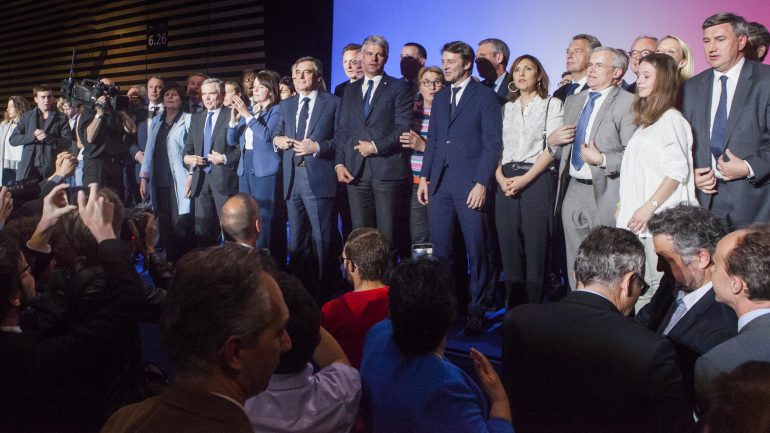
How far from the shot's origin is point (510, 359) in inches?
74.1

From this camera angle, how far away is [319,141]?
4625 millimetres

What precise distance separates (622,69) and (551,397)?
7.59 feet

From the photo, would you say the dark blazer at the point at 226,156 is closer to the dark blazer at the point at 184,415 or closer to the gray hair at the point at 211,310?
the gray hair at the point at 211,310

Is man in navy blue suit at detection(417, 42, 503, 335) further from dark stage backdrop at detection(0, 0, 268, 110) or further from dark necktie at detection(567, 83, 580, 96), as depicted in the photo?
dark stage backdrop at detection(0, 0, 268, 110)

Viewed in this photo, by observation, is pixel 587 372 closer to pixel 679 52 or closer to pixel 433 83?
pixel 679 52

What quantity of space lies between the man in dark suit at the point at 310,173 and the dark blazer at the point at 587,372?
9.25 feet

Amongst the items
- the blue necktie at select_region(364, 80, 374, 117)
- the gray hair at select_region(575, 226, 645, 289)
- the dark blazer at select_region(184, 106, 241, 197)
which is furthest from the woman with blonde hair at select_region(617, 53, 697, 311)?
the dark blazer at select_region(184, 106, 241, 197)

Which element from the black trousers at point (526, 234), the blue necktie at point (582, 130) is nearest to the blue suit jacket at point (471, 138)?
the black trousers at point (526, 234)

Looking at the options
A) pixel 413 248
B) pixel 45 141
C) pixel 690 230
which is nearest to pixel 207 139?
pixel 413 248

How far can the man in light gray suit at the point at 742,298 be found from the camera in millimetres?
1633

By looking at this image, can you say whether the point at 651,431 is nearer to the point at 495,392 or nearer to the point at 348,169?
the point at 495,392

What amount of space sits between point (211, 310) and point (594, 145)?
2813 millimetres

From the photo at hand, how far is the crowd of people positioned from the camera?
154 cm

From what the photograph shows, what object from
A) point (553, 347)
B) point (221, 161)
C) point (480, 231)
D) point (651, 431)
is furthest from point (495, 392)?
point (221, 161)
